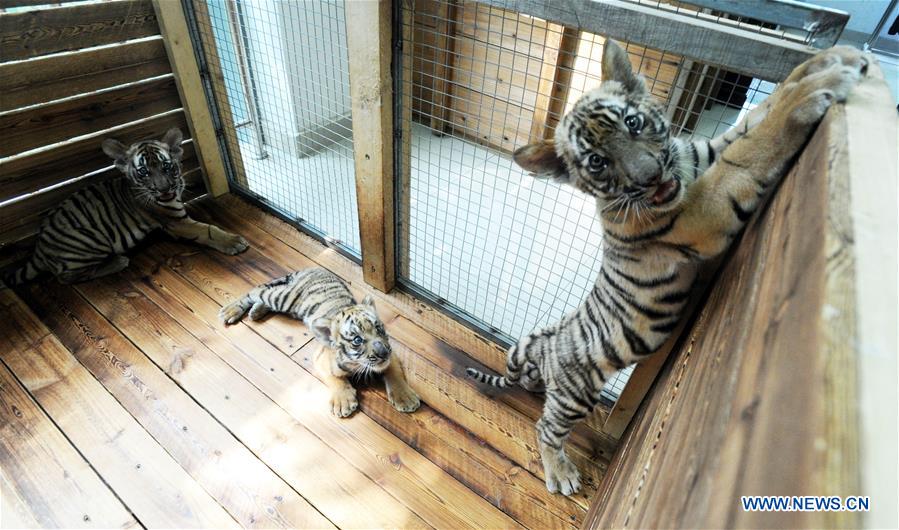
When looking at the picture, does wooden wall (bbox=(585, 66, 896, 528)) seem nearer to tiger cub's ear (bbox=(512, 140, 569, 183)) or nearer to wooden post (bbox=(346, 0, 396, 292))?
tiger cub's ear (bbox=(512, 140, 569, 183))

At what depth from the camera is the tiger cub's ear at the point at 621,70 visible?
1.20 m

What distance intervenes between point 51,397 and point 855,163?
2712 mm

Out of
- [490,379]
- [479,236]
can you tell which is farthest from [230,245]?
[490,379]

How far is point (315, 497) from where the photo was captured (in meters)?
1.75

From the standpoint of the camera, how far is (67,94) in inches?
94.2

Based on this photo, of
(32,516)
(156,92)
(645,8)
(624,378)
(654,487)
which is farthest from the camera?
(156,92)

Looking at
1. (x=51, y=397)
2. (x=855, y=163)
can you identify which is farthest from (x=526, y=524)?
(x=51, y=397)

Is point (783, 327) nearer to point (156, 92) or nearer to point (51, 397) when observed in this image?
point (51, 397)

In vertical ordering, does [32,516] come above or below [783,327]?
below

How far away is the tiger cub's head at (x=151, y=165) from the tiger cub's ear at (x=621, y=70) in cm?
234

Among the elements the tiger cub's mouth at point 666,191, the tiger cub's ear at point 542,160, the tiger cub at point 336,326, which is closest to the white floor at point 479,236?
the tiger cub at point 336,326

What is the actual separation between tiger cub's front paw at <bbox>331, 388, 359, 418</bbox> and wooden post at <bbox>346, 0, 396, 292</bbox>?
71 cm

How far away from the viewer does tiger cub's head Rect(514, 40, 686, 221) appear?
108 cm

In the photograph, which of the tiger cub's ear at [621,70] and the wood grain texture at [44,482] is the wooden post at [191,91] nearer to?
the wood grain texture at [44,482]
